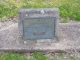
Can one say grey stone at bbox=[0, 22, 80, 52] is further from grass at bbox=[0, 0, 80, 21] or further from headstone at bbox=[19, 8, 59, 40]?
grass at bbox=[0, 0, 80, 21]

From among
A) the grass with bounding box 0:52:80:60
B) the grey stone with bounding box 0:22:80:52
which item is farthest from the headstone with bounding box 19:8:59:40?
the grass with bounding box 0:52:80:60

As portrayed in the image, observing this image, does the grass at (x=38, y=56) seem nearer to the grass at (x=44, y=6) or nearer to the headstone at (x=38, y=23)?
the headstone at (x=38, y=23)

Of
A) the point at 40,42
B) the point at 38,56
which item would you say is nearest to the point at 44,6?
the point at 40,42

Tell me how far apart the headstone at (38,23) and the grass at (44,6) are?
1.41m

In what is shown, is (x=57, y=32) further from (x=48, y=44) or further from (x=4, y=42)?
(x=4, y=42)

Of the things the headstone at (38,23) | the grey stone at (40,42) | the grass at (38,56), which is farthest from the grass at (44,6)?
the grass at (38,56)

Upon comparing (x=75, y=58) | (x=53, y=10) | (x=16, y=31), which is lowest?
(x=75, y=58)

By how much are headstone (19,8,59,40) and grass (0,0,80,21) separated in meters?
1.41

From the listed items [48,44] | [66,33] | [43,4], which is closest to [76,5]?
[43,4]

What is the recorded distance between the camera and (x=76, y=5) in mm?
7734

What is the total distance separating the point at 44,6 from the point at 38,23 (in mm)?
1820

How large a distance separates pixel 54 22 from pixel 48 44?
427mm

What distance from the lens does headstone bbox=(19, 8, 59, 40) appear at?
581cm

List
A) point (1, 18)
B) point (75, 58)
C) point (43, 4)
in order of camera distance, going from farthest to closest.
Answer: point (43, 4)
point (1, 18)
point (75, 58)
